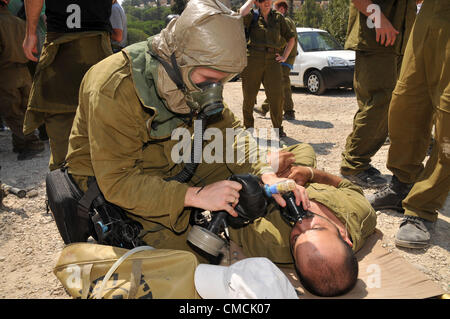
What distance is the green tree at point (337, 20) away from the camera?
15.3 m

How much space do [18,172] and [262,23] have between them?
4.02m

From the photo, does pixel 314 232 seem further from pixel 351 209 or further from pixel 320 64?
pixel 320 64

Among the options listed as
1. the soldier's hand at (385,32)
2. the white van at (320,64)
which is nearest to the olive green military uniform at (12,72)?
the soldier's hand at (385,32)

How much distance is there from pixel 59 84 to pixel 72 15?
563mm

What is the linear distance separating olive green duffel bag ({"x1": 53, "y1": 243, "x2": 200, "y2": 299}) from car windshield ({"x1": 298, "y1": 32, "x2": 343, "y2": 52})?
9.26m

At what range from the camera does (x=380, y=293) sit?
2135 mm

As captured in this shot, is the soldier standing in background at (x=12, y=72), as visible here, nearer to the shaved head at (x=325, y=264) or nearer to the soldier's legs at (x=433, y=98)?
the shaved head at (x=325, y=264)

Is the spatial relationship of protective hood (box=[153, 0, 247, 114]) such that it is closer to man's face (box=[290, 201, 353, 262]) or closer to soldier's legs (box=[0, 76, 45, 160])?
man's face (box=[290, 201, 353, 262])

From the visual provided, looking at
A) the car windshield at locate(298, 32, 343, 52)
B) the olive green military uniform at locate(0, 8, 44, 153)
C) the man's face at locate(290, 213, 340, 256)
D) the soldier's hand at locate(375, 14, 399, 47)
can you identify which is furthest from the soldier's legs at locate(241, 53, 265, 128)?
the car windshield at locate(298, 32, 343, 52)

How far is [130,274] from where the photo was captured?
183cm

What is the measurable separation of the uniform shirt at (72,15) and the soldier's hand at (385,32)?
250cm

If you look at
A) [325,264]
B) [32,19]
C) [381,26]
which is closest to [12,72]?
[32,19]
